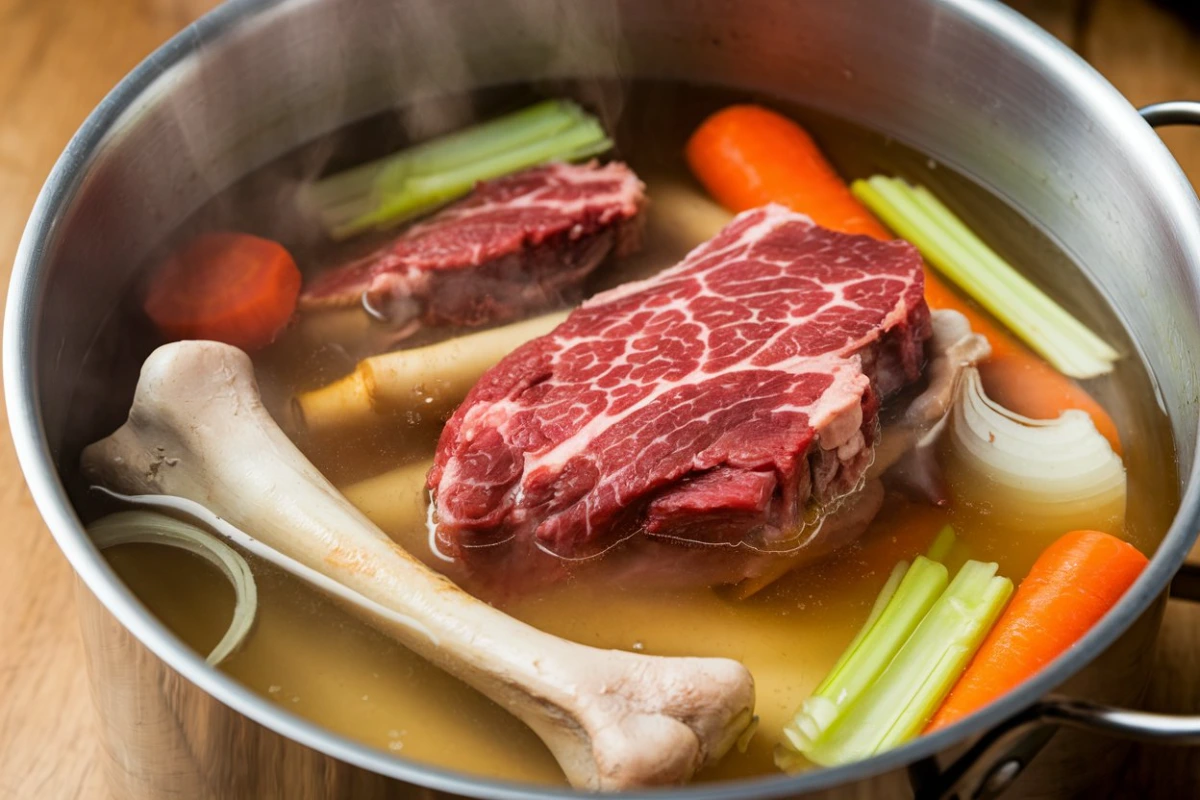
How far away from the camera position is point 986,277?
2.26 metres

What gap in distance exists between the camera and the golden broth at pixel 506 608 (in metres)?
1.60

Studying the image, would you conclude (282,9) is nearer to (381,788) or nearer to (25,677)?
(25,677)

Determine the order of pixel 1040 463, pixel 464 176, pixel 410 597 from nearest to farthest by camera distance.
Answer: pixel 410 597 → pixel 1040 463 → pixel 464 176

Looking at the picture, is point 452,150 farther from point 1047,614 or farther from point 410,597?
point 1047,614

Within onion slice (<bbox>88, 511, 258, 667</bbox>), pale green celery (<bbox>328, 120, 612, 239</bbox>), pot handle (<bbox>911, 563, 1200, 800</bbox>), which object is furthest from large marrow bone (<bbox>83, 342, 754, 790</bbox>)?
pale green celery (<bbox>328, 120, 612, 239</bbox>)

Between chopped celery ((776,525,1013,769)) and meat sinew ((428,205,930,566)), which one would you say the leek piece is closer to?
meat sinew ((428,205,930,566))

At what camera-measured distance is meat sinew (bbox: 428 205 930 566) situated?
69.0 inches

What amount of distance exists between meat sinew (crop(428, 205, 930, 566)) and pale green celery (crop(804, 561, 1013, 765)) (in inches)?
8.6

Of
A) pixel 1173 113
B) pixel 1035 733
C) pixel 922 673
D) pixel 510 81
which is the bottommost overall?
pixel 922 673

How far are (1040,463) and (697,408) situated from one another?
21.8 inches

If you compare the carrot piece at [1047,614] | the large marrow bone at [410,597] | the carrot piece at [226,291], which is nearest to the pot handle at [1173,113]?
the carrot piece at [1047,614]

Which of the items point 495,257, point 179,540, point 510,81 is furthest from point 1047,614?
point 510,81

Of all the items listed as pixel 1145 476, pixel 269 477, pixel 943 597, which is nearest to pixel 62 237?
pixel 269 477

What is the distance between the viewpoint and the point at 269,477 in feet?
5.81
